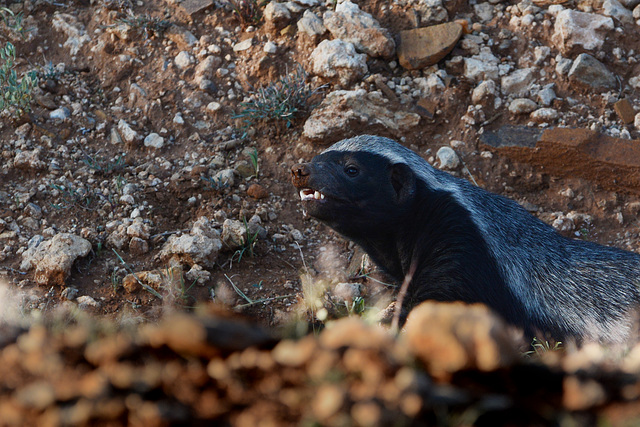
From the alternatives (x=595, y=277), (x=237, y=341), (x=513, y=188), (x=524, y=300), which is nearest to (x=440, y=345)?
(x=237, y=341)

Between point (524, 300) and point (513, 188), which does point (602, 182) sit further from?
point (524, 300)

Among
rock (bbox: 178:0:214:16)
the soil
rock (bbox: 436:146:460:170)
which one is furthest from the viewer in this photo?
rock (bbox: 178:0:214:16)

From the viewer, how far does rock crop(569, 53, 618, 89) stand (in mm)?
5855

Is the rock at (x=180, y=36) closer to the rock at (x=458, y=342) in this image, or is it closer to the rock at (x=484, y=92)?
the rock at (x=484, y=92)

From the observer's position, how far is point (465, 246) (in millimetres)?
3898

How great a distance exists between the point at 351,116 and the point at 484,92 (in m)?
1.29

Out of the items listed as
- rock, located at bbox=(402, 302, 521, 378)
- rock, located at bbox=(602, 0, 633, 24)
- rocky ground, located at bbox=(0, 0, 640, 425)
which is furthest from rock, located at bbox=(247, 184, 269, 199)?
rock, located at bbox=(402, 302, 521, 378)

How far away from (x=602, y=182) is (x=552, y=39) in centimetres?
152

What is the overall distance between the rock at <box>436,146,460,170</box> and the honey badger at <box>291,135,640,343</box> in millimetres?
1258

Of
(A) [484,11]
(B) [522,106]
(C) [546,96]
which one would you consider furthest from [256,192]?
(A) [484,11]

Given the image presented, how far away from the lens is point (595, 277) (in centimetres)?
403

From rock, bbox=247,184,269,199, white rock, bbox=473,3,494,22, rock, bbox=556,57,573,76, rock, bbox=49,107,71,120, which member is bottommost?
rock, bbox=247,184,269,199

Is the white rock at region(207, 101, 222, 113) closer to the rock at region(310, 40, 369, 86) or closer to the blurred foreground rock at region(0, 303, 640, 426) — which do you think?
the rock at region(310, 40, 369, 86)

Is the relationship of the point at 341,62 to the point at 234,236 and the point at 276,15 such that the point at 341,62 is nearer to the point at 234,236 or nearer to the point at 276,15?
the point at 276,15
